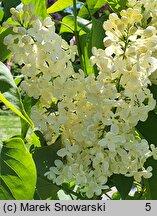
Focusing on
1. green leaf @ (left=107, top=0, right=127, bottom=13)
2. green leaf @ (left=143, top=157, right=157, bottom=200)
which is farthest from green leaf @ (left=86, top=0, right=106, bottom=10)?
green leaf @ (left=143, top=157, right=157, bottom=200)

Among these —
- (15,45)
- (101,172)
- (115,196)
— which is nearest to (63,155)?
(101,172)

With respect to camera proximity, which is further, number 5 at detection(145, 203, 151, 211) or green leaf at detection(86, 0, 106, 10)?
green leaf at detection(86, 0, 106, 10)

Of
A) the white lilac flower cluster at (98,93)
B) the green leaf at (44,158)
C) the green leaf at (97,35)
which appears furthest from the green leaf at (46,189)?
the green leaf at (97,35)

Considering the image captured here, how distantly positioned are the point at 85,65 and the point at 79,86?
14 centimetres

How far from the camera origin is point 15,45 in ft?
2.46

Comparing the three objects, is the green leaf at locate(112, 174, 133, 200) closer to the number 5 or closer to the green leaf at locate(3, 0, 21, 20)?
the number 5

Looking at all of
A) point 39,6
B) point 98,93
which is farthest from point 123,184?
point 39,6

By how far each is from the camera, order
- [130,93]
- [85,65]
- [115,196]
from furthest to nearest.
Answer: [115,196], [85,65], [130,93]

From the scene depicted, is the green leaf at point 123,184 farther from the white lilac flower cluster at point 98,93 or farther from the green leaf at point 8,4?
the green leaf at point 8,4

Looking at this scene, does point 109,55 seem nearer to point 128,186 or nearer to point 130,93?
point 130,93

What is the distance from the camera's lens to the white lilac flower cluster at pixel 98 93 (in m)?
0.72

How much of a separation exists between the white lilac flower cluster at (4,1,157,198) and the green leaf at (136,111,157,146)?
0.04 meters

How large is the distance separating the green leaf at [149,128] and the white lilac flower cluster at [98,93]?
38 millimetres

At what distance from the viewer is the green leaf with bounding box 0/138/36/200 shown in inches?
28.3
